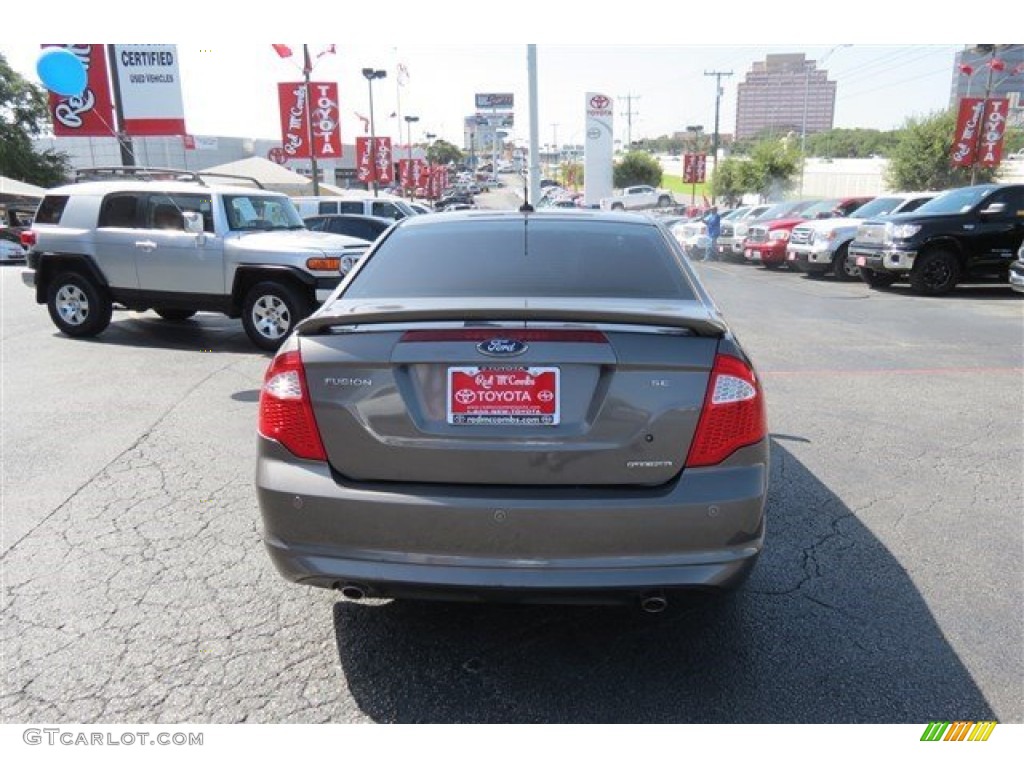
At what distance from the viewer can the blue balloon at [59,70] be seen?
13084 mm

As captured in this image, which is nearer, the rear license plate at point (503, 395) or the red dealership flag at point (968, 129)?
the rear license plate at point (503, 395)

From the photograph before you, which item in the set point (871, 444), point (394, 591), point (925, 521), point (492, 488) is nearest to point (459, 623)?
point (394, 591)

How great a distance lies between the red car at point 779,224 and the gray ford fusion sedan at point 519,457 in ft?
63.4

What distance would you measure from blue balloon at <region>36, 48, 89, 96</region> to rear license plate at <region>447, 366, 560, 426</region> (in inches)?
569

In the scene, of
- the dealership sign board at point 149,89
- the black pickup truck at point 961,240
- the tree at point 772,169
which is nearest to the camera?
the black pickup truck at point 961,240

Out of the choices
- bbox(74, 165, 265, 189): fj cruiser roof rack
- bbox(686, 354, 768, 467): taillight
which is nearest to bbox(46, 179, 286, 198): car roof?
bbox(74, 165, 265, 189): fj cruiser roof rack

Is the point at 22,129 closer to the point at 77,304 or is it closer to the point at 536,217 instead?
the point at 77,304

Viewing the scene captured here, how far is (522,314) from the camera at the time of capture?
2504mm

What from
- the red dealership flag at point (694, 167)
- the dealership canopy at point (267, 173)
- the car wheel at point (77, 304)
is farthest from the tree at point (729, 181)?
the car wheel at point (77, 304)

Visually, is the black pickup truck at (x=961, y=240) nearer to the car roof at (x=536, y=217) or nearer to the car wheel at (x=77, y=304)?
the car roof at (x=536, y=217)

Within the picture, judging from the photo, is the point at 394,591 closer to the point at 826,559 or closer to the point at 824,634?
the point at 824,634

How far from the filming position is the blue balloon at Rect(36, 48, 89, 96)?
13.1 metres

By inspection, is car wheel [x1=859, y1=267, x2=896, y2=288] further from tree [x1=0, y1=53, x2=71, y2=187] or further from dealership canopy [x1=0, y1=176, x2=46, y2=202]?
tree [x1=0, y1=53, x2=71, y2=187]

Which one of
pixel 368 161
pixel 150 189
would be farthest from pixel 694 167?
pixel 150 189
